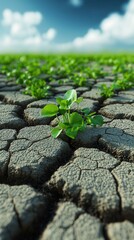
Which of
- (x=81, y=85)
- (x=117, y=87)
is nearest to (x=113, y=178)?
(x=117, y=87)

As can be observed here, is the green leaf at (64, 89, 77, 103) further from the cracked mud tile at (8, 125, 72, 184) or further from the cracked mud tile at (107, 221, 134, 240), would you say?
the cracked mud tile at (107, 221, 134, 240)

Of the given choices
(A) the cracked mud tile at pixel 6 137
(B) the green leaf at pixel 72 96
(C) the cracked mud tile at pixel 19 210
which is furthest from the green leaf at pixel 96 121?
(C) the cracked mud tile at pixel 19 210

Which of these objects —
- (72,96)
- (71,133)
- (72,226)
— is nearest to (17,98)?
(72,96)

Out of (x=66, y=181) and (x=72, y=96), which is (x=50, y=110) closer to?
(x=72, y=96)

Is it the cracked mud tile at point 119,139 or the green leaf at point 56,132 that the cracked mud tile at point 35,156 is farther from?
the cracked mud tile at point 119,139

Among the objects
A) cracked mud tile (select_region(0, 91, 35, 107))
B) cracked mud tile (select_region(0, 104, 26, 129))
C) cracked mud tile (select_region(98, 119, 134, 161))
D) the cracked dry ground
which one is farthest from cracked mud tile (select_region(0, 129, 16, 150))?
cracked mud tile (select_region(0, 91, 35, 107))
